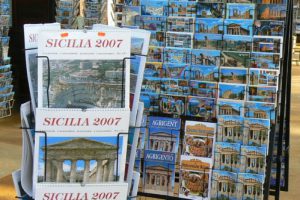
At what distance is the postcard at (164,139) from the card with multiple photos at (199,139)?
60 mm

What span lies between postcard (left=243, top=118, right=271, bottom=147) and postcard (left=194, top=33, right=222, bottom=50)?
479mm

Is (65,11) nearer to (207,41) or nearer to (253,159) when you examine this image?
(207,41)

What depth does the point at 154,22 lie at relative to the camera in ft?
10.9

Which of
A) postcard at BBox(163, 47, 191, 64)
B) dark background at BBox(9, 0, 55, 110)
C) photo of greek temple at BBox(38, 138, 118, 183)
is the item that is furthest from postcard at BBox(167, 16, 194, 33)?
dark background at BBox(9, 0, 55, 110)

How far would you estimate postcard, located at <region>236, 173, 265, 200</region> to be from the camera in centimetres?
305

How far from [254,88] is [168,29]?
2.09 ft

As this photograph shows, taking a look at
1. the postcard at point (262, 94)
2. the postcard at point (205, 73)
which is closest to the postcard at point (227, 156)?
the postcard at point (262, 94)

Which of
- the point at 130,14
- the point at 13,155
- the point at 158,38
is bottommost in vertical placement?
the point at 13,155

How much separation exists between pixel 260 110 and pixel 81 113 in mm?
1535

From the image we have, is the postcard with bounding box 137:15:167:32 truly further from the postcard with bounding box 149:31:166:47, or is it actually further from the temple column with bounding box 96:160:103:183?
the temple column with bounding box 96:160:103:183

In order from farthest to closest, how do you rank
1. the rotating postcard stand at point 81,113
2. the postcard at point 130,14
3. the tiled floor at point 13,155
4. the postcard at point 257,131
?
the tiled floor at point 13,155
the postcard at point 130,14
the postcard at point 257,131
the rotating postcard stand at point 81,113

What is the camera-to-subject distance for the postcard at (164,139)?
10.5 ft

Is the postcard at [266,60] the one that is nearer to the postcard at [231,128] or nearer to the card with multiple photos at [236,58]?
the card with multiple photos at [236,58]

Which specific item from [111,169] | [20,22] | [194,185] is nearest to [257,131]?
[194,185]
